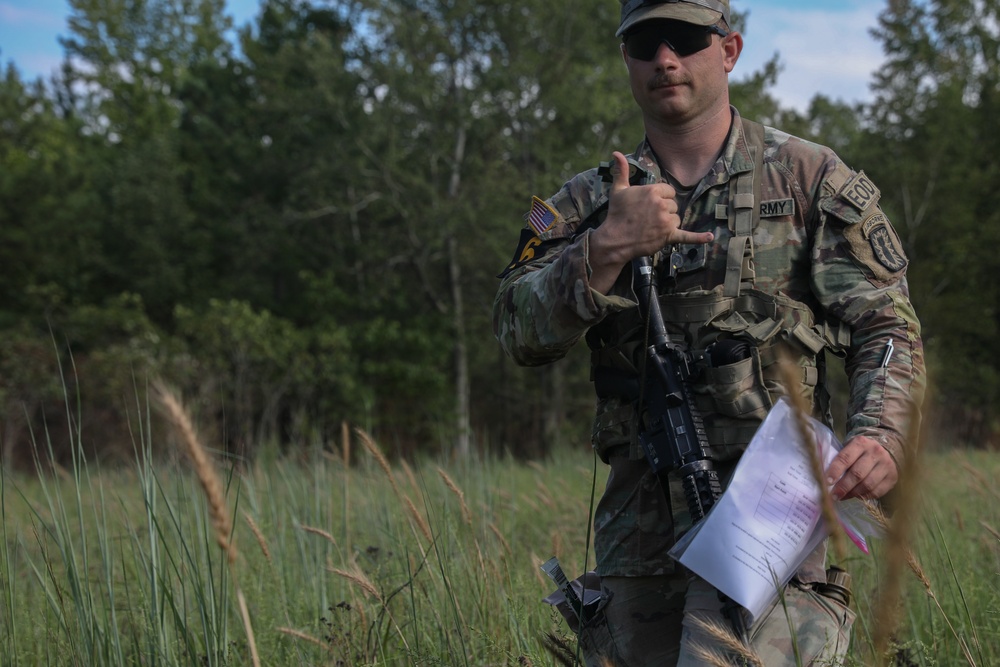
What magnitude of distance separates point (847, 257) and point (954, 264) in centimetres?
2420

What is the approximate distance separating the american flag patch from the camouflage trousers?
915 mm

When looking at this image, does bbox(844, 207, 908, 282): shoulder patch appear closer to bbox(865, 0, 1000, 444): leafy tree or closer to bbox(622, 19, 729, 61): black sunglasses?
bbox(622, 19, 729, 61): black sunglasses

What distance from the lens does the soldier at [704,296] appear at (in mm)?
2211

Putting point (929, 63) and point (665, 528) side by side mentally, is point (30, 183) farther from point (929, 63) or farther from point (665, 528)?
point (665, 528)

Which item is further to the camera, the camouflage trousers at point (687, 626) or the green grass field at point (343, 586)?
the green grass field at point (343, 586)

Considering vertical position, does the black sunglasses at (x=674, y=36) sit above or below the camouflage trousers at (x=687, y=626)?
above

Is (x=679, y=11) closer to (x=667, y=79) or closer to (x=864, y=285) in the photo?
(x=667, y=79)

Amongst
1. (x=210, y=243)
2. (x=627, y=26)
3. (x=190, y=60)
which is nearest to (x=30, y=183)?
(x=210, y=243)

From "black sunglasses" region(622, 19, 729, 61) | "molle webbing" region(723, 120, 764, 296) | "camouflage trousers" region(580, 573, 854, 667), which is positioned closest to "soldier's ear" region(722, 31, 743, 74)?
"black sunglasses" region(622, 19, 729, 61)

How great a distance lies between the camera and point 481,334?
27.5m

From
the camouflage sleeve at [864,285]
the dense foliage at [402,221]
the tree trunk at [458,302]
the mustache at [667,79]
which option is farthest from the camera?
the tree trunk at [458,302]

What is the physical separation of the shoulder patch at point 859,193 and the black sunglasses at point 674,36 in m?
0.49

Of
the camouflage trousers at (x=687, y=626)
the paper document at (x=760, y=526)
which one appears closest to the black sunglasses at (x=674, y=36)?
the paper document at (x=760, y=526)

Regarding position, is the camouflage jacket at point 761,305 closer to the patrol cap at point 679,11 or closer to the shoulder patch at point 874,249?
the shoulder patch at point 874,249
